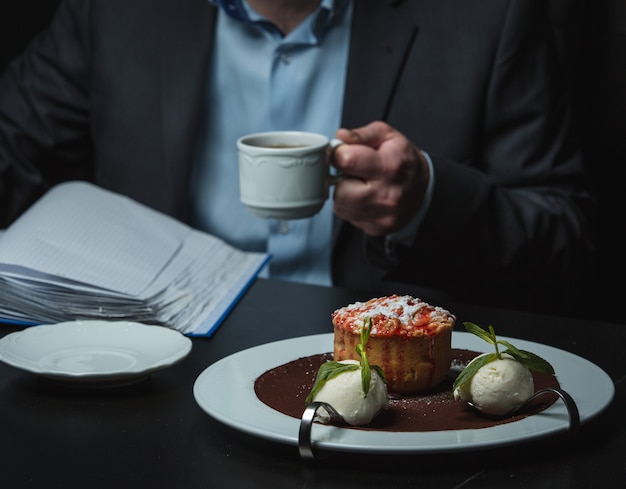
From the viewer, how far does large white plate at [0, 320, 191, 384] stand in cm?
96

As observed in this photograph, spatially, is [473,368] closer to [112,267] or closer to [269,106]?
[112,267]

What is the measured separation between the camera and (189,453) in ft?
2.76

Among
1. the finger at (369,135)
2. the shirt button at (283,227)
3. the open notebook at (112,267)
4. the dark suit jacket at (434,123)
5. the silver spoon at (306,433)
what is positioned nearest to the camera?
the silver spoon at (306,433)

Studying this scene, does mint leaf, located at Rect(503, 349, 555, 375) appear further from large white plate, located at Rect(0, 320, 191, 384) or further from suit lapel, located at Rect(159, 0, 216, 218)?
suit lapel, located at Rect(159, 0, 216, 218)

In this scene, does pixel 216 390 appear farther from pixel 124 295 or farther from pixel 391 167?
pixel 391 167

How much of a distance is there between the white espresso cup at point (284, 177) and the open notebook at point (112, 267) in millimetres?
142

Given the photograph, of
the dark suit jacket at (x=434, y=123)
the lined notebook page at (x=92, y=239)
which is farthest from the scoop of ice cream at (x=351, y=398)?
the dark suit jacket at (x=434, y=123)

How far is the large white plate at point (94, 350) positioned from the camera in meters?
0.96

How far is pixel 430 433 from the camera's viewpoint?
31.2 inches

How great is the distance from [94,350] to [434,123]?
89 cm

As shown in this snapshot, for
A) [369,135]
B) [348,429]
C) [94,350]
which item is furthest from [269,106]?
[348,429]

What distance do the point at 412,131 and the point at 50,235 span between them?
720mm

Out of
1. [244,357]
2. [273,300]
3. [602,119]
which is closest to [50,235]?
[273,300]

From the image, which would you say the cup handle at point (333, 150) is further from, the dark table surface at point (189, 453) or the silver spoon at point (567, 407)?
the silver spoon at point (567, 407)
